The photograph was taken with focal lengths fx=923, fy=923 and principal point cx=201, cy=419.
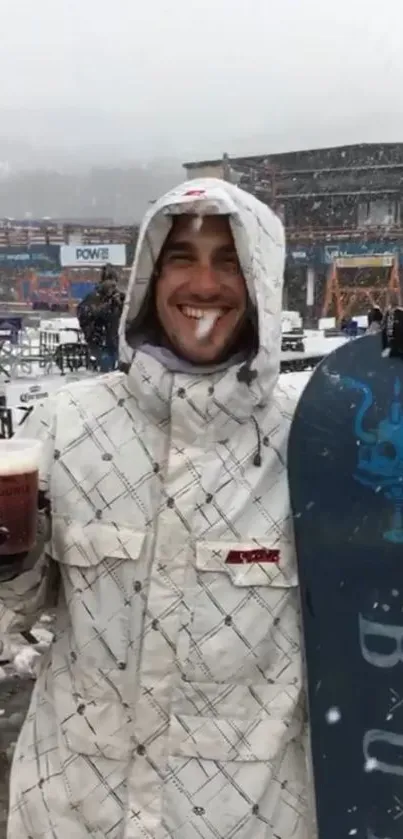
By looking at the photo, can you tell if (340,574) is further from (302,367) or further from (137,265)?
(302,367)

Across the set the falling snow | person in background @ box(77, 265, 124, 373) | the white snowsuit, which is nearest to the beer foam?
the white snowsuit

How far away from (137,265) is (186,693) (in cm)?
64

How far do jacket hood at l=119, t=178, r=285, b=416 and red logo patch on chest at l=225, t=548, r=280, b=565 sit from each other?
0.74 ft

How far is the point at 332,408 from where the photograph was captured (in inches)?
→ 56.6

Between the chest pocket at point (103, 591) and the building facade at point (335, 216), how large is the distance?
2092 centimetres

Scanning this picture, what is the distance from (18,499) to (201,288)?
1.34 ft

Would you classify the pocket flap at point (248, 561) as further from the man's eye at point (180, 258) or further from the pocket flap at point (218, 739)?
the man's eye at point (180, 258)

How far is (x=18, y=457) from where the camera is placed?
4.01ft

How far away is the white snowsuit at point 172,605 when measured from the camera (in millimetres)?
1302

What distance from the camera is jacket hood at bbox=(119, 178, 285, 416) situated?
1352 mm

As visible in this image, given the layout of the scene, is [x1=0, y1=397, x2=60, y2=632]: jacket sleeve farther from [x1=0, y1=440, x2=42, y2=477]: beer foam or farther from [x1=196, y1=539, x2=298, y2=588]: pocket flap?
[x1=196, y1=539, x2=298, y2=588]: pocket flap

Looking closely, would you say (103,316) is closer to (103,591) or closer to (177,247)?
(177,247)

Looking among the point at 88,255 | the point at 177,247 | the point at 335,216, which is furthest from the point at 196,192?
the point at 335,216

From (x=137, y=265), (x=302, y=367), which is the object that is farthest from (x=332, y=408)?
(x=302, y=367)
